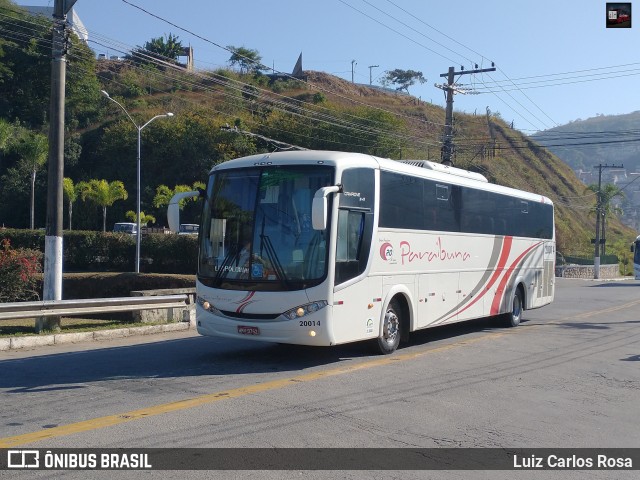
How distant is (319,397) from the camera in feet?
30.8

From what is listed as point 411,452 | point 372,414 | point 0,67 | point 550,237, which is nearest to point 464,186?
point 550,237

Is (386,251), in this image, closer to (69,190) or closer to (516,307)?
(516,307)

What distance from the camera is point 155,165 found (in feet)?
225

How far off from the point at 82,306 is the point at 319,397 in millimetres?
8438

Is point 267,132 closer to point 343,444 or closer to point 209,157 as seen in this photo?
point 209,157

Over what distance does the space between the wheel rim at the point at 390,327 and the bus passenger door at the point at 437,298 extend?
82 cm

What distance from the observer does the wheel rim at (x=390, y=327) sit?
1314 centimetres

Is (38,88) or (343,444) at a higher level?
(38,88)

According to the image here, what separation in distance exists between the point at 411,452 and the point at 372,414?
4.86ft

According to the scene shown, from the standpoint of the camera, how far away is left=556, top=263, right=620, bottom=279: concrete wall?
193ft

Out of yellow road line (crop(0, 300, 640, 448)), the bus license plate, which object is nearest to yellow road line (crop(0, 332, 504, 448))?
yellow road line (crop(0, 300, 640, 448))

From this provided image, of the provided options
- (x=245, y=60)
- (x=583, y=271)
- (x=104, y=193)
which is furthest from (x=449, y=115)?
(x=245, y=60)

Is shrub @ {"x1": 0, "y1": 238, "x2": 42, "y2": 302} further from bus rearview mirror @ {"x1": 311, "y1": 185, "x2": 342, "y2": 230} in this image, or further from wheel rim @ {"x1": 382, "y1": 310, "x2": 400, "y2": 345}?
bus rearview mirror @ {"x1": 311, "y1": 185, "x2": 342, "y2": 230}

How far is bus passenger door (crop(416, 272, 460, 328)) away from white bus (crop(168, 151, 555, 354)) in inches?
1.8
